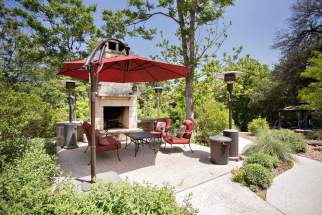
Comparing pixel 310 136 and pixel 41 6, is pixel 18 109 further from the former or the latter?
pixel 310 136

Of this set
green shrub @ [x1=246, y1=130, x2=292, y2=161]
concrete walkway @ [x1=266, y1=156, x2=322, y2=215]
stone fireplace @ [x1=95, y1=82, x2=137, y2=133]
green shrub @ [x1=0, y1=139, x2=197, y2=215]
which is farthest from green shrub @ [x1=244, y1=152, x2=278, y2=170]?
stone fireplace @ [x1=95, y1=82, x2=137, y2=133]

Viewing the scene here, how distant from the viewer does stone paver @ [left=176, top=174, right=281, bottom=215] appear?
2920 mm

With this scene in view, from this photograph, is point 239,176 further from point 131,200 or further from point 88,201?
point 88,201

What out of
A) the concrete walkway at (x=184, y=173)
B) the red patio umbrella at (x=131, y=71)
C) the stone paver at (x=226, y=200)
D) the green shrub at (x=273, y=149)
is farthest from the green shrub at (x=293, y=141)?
the red patio umbrella at (x=131, y=71)

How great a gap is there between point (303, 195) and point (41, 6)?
1630cm

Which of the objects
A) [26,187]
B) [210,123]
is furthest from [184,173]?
[210,123]

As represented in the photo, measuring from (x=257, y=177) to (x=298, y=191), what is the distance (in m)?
0.79

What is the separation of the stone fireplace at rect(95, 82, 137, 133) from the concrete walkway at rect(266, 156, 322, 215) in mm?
6057

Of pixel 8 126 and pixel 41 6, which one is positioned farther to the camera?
pixel 41 6

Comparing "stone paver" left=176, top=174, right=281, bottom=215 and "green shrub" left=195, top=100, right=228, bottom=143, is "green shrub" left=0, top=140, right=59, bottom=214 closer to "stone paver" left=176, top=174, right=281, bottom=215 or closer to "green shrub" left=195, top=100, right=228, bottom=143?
"stone paver" left=176, top=174, right=281, bottom=215

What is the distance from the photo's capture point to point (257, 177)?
12.5 ft

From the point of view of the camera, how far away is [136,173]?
4352 millimetres

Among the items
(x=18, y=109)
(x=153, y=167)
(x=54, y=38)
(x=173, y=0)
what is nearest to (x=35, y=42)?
(x=54, y=38)

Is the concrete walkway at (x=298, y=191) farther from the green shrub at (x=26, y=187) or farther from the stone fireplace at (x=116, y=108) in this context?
the stone fireplace at (x=116, y=108)
